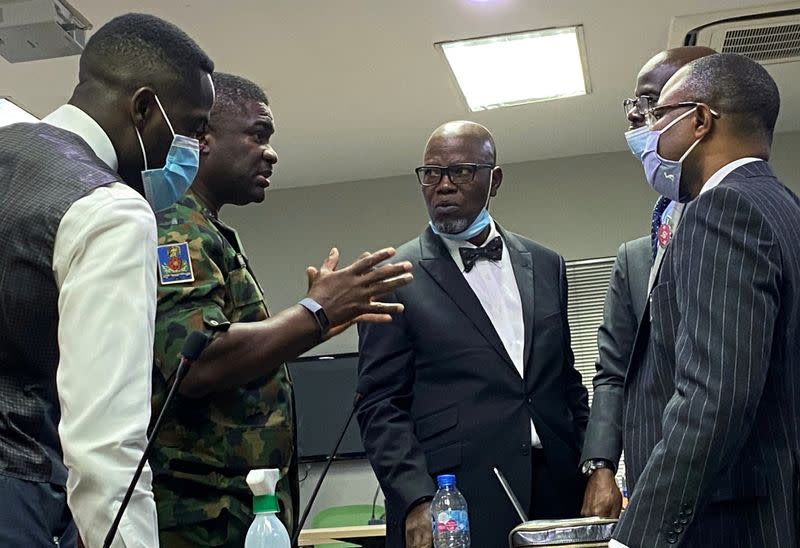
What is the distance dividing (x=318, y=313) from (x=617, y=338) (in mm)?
940

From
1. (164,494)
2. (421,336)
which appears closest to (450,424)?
(421,336)

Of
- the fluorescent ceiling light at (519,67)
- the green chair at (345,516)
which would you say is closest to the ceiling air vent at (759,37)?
the fluorescent ceiling light at (519,67)

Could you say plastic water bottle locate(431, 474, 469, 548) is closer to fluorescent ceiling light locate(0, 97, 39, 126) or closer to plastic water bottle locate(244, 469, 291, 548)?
plastic water bottle locate(244, 469, 291, 548)

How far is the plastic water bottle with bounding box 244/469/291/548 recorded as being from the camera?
2010 mm

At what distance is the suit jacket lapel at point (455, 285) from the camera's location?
2.90 m

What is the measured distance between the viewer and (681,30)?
186 inches

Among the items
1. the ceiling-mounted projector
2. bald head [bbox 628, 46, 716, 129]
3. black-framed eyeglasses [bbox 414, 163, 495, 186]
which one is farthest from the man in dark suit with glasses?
the ceiling-mounted projector

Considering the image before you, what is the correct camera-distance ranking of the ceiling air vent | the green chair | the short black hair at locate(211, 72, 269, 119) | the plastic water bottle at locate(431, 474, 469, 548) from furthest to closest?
the green chair
the ceiling air vent
the short black hair at locate(211, 72, 269, 119)
the plastic water bottle at locate(431, 474, 469, 548)

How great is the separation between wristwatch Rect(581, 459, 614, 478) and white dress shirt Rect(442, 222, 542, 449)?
326mm

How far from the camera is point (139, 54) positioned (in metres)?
1.82

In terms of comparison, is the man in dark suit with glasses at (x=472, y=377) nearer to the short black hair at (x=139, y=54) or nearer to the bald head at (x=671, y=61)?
the bald head at (x=671, y=61)

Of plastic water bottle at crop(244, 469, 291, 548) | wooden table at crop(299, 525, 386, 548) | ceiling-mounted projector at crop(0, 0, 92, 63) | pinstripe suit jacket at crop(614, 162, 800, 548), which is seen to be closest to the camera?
pinstripe suit jacket at crop(614, 162, 800, 548)

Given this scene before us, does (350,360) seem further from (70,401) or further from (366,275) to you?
(70,401)

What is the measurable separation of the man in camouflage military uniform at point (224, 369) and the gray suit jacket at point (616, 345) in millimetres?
737
